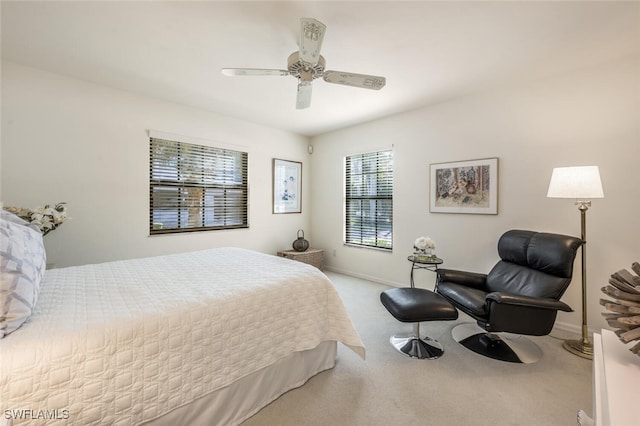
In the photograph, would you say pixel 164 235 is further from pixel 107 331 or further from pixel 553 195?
pixel 553 195

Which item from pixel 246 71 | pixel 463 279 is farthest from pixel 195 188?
pixel 463 279

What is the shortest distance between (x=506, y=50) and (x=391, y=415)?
2.96m

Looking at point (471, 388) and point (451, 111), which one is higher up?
point (451, 111)

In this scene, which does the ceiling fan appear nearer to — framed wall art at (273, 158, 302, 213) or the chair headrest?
the chair headrest

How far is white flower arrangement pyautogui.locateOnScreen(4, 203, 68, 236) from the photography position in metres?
2.38

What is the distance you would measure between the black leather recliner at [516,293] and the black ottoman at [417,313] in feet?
0.89

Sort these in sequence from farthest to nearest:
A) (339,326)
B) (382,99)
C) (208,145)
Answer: (208,145) < (382,99) < (339,326)

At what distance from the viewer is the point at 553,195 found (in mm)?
2342

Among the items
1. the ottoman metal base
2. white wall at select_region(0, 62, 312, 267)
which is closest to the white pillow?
white wall at select_region(0, 62, 312, 267)

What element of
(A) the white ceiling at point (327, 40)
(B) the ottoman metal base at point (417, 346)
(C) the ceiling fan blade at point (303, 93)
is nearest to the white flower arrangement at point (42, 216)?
(A) the white ceiling at point (327, 40)

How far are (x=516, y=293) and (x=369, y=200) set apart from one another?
2480 millimetres

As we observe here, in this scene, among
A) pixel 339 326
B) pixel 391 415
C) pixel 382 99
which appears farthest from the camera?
pixel 382 99

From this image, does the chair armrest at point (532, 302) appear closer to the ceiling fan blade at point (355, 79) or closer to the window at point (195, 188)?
the ceiling fan blade at point (355, 79)

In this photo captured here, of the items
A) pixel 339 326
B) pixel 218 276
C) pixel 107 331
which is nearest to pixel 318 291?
pixel 339 326
